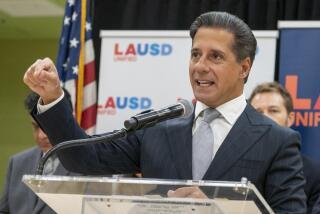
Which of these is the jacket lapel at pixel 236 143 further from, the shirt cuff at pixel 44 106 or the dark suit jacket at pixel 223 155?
the shirt cuff at pixel 44 106

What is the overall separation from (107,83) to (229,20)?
2.51m

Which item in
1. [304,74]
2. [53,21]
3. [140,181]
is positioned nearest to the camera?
[140,181]

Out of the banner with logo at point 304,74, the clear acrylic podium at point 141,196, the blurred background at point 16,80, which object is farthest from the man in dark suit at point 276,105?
the blurred background at point 16,80

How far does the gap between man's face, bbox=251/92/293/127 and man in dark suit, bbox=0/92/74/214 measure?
114 centimetres

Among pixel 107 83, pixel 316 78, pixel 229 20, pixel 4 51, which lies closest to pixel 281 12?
pixel 316 78

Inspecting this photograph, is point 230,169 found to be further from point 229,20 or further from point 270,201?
point 229,20

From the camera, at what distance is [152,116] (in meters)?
Result: 1.50

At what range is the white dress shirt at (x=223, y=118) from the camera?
6.18ft

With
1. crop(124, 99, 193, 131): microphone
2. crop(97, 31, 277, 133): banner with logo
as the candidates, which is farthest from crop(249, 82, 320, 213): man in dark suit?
crop(124, 99, 193, 131): microphone

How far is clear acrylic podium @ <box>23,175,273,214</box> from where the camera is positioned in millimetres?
1297

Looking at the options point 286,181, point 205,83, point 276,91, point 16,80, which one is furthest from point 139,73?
point 16,80

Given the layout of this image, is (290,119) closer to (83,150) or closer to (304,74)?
(304,74)

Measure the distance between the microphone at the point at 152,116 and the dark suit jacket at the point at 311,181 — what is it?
1.58 m

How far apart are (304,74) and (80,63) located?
5.36 feet
